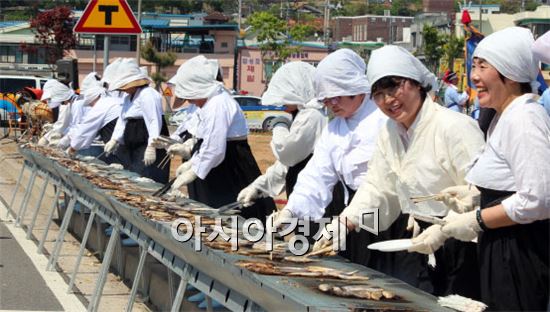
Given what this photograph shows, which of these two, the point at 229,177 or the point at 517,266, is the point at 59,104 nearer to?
the point at 229,177

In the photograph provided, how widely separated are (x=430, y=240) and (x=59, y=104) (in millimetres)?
14559

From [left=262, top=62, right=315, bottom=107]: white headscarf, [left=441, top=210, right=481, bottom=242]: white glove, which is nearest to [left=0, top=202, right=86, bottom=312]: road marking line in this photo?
[left=262, top=62, right=315, bottom=107]: white headscarf

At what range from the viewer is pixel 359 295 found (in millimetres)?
4027

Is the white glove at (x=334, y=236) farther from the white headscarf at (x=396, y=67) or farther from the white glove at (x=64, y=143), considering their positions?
the white glove at (x=64, y=143)

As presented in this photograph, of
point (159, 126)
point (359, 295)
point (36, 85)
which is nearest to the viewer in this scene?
point (359, 295)

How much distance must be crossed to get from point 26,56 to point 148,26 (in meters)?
8.63

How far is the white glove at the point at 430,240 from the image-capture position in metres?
4.37

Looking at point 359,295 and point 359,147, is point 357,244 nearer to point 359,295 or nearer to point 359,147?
point 359,147

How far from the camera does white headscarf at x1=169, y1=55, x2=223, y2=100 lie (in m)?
8.92

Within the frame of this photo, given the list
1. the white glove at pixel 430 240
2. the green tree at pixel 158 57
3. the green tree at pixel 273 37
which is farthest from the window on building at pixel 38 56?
the white glove at pixel 430 240

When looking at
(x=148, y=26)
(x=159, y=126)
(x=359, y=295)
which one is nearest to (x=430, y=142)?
(x=359, y=295)

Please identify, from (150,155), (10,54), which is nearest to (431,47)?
(10,54)

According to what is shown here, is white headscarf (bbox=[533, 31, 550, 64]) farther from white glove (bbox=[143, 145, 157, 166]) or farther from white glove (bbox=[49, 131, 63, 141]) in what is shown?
white glove (bbox=[49, 131, 63, 141])

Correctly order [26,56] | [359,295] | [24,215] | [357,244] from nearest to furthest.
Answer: [359,295] → [357,244] → [24,215] → [26,56]
